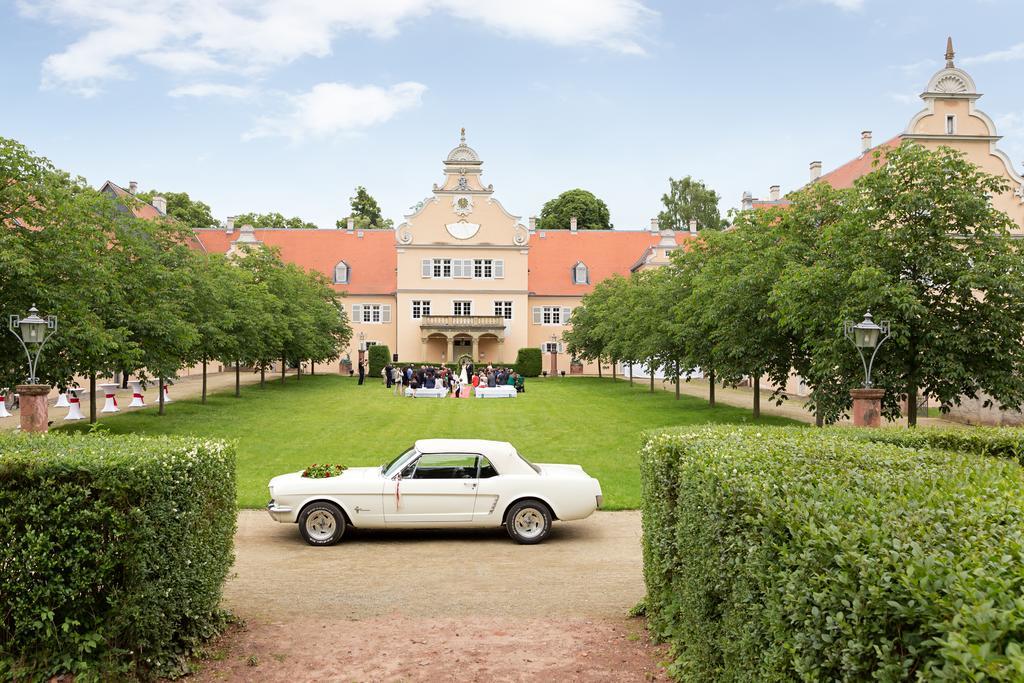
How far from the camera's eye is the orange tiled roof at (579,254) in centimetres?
7425

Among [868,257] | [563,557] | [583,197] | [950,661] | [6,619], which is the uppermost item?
[583,197]

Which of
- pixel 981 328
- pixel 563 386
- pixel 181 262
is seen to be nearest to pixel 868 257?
pixel 981 328

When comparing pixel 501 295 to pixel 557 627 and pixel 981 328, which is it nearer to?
pixel 981 328

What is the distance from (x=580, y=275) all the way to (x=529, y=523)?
204 ft

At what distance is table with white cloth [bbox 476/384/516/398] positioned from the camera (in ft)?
150

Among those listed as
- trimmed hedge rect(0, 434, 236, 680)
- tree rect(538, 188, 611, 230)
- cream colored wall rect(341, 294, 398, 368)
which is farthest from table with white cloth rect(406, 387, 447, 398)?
tree rect(538, 188, 611, 230)

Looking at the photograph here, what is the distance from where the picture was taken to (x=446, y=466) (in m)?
13.4

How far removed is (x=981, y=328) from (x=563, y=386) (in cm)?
3596

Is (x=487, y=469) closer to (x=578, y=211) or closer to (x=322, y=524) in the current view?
(x=322, y=524)

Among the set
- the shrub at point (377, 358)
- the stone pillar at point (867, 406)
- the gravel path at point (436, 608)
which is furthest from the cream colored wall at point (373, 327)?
the gravel path at point (436, 608)

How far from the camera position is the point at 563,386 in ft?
177

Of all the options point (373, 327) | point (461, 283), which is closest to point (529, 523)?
point (461, 283)

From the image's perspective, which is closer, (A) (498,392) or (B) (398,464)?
(B) (398,464)

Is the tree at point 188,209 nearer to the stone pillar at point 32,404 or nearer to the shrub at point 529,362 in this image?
the shrub at point 529,362
